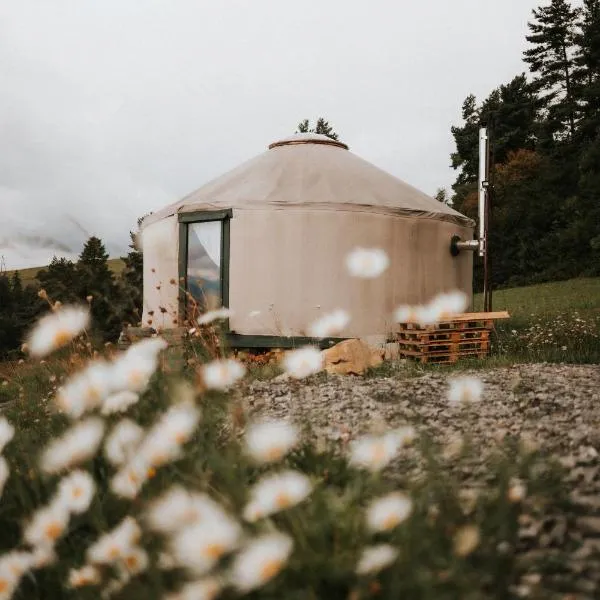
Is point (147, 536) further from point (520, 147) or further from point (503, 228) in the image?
point (520, 147)

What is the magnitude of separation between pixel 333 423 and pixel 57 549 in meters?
1.15

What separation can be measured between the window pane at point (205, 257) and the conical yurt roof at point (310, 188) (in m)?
0.21

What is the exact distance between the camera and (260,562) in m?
1.03

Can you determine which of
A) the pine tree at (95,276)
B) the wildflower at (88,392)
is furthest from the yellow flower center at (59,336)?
the pine tree at (95,276)

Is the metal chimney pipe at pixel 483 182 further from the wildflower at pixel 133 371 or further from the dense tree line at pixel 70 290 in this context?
the dense tree line at pixel 70 290

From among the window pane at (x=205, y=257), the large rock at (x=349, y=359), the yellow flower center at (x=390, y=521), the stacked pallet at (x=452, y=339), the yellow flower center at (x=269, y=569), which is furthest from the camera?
the window pane at (x=205, y=257)

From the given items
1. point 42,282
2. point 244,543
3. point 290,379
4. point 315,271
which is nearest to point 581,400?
point 290,379

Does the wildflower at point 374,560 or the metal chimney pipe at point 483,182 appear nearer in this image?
the wildflower at point 374,560

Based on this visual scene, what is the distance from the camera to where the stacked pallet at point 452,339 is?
562 cm

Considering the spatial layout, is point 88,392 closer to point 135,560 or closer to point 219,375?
point 219,375

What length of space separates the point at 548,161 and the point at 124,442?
2101 centimetres

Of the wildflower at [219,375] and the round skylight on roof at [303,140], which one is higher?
the round skylight on roof at [303,140]

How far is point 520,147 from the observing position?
77.0 ft

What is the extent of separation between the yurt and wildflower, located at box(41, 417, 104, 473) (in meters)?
4.08
